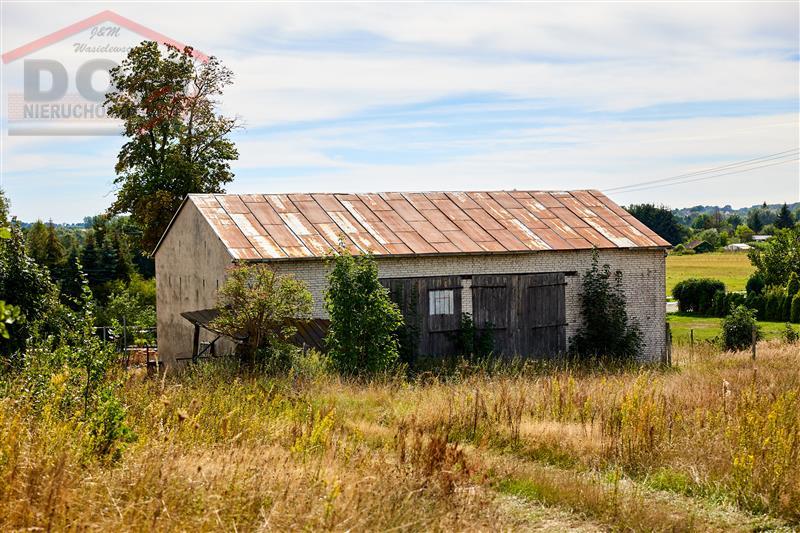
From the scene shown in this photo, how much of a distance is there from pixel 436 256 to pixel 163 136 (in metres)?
16.5

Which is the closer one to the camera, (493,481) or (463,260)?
(493,481)

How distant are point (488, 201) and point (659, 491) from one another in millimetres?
16516

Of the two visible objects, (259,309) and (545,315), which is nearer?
(259,309)

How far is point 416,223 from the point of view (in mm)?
21531

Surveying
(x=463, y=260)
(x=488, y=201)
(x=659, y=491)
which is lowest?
(x=659, y=491)

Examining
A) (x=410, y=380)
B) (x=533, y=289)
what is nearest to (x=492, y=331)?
(x=533, y=289)

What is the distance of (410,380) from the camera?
17.1m

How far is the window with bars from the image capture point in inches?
779

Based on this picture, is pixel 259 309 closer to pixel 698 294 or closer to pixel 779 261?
pixel 698 294

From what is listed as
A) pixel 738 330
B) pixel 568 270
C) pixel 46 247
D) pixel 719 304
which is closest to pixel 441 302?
pixel 568 270

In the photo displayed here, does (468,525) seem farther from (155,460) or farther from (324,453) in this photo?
(155,460)

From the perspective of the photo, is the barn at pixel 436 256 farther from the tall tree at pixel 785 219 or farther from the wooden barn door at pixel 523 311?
the tall tree at pixel 785 219

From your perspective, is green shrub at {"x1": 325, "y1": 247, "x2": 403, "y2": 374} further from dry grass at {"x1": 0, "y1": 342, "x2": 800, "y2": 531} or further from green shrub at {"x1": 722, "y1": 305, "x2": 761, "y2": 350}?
green shrub at {"x1": 722, "y1": 305, "x2": 761, "y2": 350}

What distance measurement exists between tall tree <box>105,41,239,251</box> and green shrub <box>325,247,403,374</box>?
16459 mm
